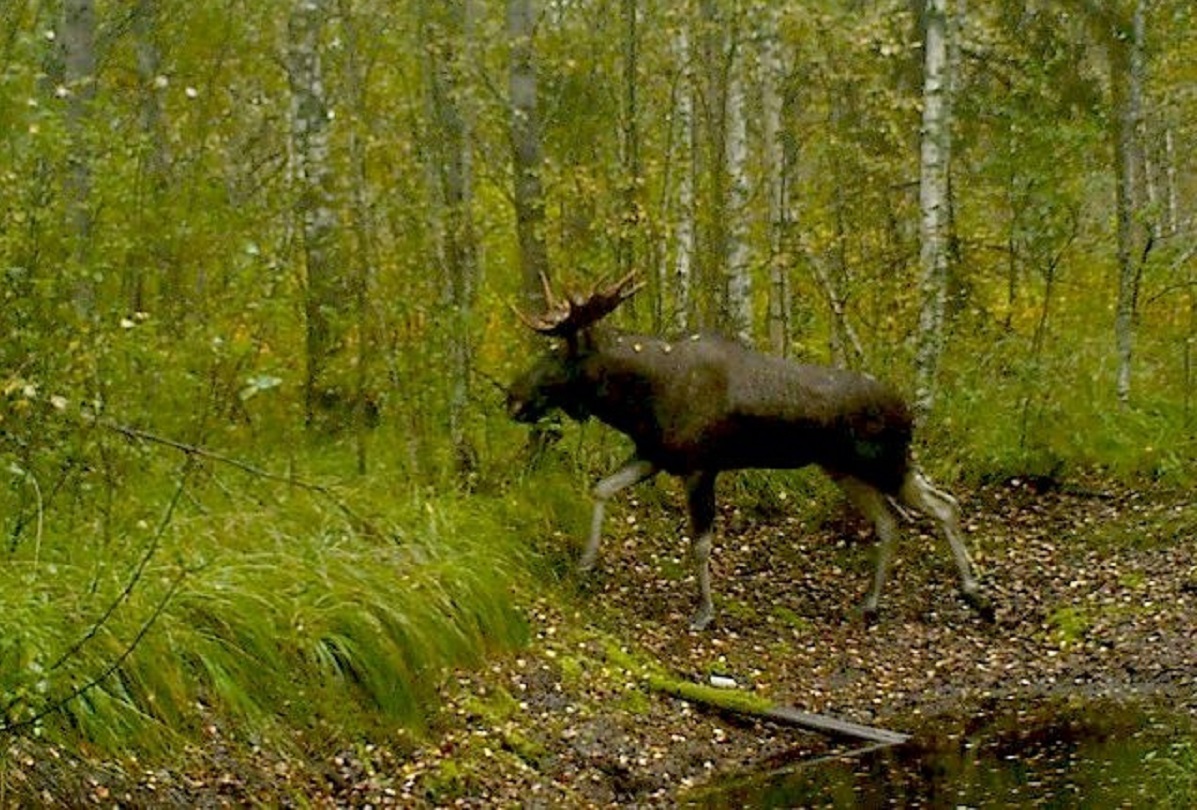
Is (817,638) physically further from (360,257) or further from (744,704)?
(360,257)

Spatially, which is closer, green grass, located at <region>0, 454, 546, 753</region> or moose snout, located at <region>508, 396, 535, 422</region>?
green grass, located at <region>0, 454, 546, 753</region>

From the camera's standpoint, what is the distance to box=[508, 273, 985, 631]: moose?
1106 cm

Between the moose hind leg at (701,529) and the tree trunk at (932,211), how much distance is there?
4228mm

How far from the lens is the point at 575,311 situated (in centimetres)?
1084

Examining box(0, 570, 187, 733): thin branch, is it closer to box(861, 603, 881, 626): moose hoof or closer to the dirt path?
the dirt path

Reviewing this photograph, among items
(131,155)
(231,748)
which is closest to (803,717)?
(231,748)

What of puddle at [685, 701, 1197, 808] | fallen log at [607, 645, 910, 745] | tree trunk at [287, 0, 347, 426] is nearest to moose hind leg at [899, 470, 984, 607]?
puddle at [685, 701, 1197, 808]

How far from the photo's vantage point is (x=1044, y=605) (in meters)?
12.2

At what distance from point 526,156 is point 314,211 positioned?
65.8 inches

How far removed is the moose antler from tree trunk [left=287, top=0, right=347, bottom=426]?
1341 mm

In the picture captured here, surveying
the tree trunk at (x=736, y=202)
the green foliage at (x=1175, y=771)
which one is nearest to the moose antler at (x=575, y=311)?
the tree trunk at (x=736, y=202)

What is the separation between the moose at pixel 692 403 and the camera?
11.1 meters

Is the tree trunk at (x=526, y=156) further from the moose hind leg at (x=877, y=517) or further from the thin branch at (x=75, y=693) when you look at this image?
the thin branch at (x=75, y=693)

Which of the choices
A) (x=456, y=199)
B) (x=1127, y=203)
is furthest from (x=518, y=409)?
(x=1127, y=203)
